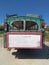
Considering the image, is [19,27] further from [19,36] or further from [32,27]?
[19,36]

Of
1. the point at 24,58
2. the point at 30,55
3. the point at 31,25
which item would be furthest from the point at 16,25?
the point at 24,58

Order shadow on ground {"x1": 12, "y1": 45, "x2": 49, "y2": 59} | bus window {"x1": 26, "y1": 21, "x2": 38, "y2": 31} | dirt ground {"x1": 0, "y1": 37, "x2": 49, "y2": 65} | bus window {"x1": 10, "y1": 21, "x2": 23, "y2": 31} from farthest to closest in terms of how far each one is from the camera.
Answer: bus window {"x1": 10, "y1": 21, "x2": 23, "y2": 31} → bus window {"x1": 26, "y1": 21, "x2": 38, "y2": 31} → shadow on ground {"x1": 12, "y1": 45, "x2": 49, "y2": 59} → dirt ground {"x1": 0, "y1": 37, "x2": 49, "y2": 65}

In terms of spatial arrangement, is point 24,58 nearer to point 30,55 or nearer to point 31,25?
point 30,55

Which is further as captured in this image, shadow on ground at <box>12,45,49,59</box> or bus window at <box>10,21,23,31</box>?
bus window at <box>10,21,23,31</box>

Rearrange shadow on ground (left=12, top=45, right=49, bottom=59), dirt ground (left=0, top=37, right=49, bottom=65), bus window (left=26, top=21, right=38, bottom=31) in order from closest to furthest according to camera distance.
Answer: dirt ground (left=0, top=37, right=49, bottom=65) < shadow on ground (left=12, top=45, right=49, bottom=59) < bus window (left=26, top=21, right=38, bottom=31)

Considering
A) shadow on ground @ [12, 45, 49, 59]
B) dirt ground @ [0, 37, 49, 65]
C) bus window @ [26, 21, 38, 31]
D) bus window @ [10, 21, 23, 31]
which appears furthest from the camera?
bus window @ [10, 21, 23, 31]

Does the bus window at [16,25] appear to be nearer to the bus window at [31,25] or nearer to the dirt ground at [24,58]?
the bus window at [31,25]

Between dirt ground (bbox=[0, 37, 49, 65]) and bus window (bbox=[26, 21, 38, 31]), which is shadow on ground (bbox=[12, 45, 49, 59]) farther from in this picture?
bus window (bbox=[26, 21, 38, 31])

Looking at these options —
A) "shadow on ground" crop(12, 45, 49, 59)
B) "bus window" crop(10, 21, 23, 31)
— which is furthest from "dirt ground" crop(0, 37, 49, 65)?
"bus window" crop(10, 21, 23, 31)

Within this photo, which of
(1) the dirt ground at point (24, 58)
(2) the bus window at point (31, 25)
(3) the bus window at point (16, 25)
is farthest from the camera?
(3) the bus window at point (16, 25)

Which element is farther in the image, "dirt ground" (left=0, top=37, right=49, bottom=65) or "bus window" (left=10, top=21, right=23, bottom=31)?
"bus window" (left=10, top=21, right=23, bottom=31)

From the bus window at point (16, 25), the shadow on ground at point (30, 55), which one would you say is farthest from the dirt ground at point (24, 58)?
the bus window at point (16, 25)

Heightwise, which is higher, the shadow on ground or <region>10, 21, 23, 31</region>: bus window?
<region>10, 21, 23, 31</region>: bus window

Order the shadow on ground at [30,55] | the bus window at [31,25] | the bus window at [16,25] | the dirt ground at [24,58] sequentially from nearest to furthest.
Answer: the dirt ground at [24,58], the shadow on ground at [30,55], the bus window at [31,25], the bus window at [16,25]
